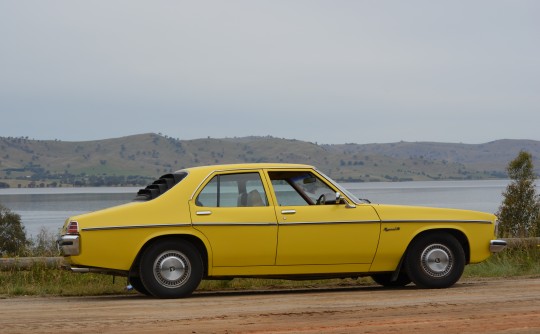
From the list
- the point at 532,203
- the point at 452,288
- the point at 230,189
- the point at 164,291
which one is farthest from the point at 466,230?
the point at 532,203

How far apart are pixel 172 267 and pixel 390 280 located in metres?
3.19

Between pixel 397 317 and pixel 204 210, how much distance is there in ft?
10.4

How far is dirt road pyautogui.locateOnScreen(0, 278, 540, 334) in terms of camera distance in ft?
27.2

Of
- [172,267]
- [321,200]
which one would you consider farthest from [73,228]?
[321,200]

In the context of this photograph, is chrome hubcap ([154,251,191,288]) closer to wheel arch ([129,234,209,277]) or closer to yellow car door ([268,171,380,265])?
wheel arch ([129,234,209,277])

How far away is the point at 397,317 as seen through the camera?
8.91m

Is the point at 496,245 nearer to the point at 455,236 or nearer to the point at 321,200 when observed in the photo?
the point at 455,236

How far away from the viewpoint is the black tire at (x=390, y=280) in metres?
12.5

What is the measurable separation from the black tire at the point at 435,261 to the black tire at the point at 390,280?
0.47 m

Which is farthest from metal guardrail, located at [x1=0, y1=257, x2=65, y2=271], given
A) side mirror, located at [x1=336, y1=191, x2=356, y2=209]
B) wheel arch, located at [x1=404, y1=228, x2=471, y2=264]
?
wheel arch, located at [x1=404, y1=228, x2=471, y2=264]

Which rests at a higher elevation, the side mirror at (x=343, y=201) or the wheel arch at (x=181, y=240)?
the side mirror at (x=343, y=201)

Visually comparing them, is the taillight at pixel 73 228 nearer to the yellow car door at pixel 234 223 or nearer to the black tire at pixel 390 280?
the yellow car door at pixel 234 223

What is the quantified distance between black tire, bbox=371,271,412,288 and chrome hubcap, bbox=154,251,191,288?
8.44 ft

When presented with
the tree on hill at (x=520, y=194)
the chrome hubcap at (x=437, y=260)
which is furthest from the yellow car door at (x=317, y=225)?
the tree on hill at (x=520, y=194)
